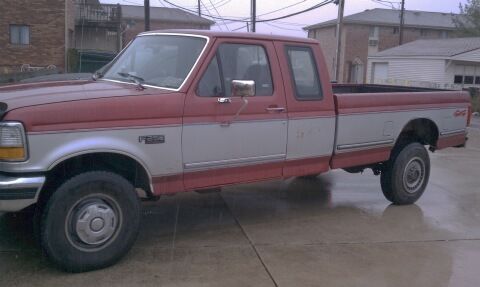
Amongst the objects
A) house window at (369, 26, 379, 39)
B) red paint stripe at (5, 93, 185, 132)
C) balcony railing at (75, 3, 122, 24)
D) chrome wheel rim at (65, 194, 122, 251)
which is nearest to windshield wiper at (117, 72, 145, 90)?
red paint stripe at (5, 93, 185, 132)

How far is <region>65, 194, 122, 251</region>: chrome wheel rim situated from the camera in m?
4.63

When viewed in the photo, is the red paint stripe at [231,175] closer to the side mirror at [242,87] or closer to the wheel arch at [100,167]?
the wheel arch at [100,167]

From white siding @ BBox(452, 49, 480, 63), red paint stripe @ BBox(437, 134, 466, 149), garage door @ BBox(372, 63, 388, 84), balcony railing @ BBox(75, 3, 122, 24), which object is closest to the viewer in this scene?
red paint stripe @ BBox(437, 134, 466, 149)

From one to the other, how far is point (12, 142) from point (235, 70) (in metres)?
2.23

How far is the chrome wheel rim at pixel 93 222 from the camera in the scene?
4.63 meters

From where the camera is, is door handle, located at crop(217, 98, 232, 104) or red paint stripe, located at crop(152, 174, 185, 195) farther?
door handle, located at crop(217, 98, 232, 104)

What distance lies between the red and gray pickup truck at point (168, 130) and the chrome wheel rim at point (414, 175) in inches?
15.9

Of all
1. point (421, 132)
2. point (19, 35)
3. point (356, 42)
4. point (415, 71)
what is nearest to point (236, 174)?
point (421, 132)

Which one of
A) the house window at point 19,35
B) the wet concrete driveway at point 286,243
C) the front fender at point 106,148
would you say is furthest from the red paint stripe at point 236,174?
the house window at point 19,35

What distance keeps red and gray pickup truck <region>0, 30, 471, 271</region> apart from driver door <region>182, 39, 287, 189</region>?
1 centimetres

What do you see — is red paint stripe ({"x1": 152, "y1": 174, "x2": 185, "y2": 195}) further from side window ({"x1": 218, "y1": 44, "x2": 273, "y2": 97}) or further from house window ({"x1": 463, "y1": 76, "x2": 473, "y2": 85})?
house window ({"x1": 463, "y1": 76, "x2": 473, "y2": 85})

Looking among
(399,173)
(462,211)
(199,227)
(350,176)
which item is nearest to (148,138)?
(199,227)

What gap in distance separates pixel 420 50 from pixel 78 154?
37677 mm

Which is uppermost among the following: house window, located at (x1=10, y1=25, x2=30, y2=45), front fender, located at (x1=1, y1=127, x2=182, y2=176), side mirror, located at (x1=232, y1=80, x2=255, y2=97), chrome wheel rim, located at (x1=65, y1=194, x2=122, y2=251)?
house window, located at (x1=10, y1=25, x2=30, y2=45)
